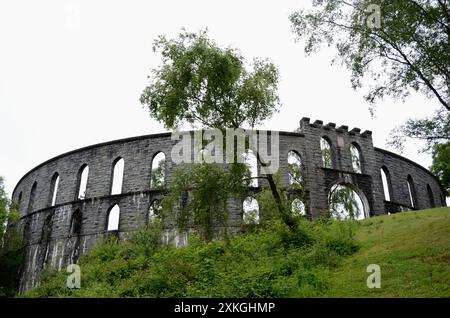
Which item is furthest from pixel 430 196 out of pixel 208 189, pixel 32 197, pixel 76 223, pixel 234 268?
pixel 32 197

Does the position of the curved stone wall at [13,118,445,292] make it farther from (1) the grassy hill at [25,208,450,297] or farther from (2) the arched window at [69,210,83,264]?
(1) the grassy hill at [25,208,450,297]

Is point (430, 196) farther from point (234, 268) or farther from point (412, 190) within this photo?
point (234, 268)

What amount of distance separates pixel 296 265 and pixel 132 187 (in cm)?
1207

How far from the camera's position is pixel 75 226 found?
833 inches

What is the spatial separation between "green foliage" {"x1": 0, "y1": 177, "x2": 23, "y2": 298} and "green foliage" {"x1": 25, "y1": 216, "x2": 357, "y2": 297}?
9.83m

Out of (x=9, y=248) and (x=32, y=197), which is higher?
(x=32, y=197)

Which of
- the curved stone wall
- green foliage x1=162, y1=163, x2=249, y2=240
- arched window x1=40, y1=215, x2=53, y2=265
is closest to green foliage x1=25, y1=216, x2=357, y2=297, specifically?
green foliage x1=162, y1=163, x2=249, y2=240

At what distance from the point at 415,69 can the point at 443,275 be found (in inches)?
185

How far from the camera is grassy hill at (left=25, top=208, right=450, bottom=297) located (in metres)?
8.34

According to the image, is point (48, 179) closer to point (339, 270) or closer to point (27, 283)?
point (27, 283)

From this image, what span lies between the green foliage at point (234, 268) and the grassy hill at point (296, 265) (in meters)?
0.02

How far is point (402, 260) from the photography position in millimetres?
9398

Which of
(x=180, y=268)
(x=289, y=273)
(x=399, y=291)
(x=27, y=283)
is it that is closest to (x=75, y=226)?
(x=27, y=283)

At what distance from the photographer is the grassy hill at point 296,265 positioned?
8.34m
